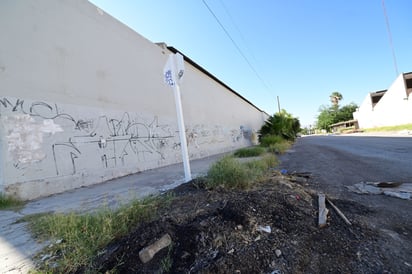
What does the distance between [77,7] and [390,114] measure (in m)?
33.6

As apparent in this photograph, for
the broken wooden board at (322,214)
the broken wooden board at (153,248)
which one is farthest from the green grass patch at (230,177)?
the broken wooden board at (153,248)

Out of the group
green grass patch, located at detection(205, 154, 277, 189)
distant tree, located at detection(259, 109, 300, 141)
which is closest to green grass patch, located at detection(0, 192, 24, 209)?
green grass patch, located at detection(205, 154, 277, 189)

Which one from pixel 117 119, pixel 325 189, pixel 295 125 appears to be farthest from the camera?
pixel 295 125

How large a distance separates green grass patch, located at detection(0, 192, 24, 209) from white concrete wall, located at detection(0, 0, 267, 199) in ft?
0.35

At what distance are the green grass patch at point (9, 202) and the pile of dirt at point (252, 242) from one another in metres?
2.92

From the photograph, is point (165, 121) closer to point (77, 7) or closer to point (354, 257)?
point (77, 7)

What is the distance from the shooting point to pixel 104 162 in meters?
4.85

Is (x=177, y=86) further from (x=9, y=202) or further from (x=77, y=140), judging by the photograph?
(x=9, y=202)

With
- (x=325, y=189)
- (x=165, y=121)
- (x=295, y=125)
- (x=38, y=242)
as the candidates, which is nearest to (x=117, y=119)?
(x=165, y=121)

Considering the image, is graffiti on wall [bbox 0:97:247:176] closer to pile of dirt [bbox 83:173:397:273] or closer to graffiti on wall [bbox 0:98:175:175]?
graffiti on wall [bbox 0:98:175:175]

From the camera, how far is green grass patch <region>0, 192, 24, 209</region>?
305 centimetres

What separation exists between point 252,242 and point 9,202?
4.24m

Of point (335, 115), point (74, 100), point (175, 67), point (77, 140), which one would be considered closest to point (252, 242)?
point (175, 67)

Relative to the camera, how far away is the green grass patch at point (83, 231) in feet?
4.61
